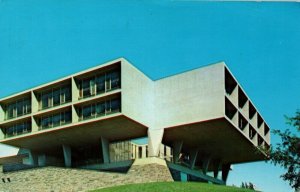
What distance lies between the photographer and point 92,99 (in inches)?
1708

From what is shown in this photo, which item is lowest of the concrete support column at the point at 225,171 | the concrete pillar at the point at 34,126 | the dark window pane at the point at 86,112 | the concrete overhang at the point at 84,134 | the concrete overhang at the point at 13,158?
the concrete support column at the point at 225,171

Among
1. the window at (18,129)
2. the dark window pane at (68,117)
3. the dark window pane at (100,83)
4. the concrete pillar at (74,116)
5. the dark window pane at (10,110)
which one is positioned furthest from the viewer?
the dark window pane at (10,110)

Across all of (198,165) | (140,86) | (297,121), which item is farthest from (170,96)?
(297,121)

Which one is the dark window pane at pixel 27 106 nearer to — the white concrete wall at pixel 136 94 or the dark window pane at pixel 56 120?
the dark window pane at pixel 56 120

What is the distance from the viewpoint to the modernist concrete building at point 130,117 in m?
41.8

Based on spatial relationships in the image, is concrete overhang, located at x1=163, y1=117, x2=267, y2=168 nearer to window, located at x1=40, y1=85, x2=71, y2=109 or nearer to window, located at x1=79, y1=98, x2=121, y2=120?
window, located at x1=79, y1=98, x2=121, y2=120

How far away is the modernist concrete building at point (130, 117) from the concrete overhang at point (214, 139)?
3.8 inches

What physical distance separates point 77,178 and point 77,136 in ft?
19.7

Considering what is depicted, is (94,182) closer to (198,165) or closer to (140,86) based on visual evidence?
(140,86)

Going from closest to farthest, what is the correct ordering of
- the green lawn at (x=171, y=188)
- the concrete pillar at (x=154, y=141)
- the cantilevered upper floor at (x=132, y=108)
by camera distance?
the green lawn at (x=171, y=188) → the cantilevered upper floor at (x=132, y=108) → the concrete pillar at (x=154, y=141)

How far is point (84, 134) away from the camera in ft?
153

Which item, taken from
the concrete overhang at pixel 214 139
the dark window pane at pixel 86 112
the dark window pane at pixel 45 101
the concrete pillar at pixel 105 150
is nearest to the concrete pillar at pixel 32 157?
the dark window pane at pixel 45 101

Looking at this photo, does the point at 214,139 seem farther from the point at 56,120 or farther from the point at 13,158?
the point at 13,158

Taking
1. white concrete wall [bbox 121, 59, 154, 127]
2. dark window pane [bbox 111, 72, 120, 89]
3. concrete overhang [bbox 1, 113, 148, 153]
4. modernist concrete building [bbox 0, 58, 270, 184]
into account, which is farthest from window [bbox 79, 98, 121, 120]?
dark window pane [bbox 111, 72, 120, 89]
